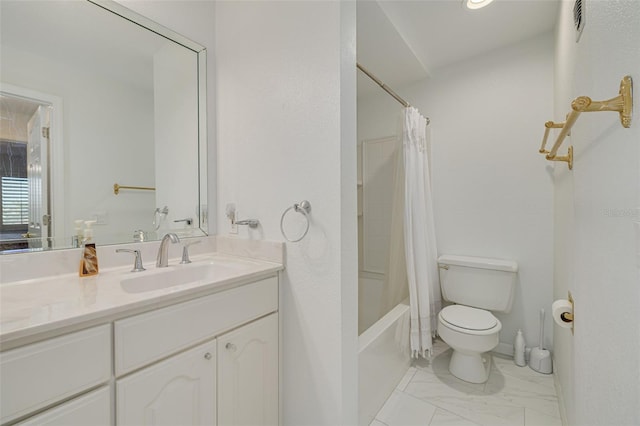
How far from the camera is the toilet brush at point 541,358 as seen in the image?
74.6 inches

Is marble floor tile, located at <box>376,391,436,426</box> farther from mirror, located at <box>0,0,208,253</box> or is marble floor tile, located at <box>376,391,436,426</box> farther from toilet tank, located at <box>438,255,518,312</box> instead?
mirror, located at <box>0,0,208,253</box>

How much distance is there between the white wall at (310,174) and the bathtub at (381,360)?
0.16m

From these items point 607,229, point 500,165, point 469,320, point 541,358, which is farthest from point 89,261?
point 541,358

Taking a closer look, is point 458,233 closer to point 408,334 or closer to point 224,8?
point 408,334

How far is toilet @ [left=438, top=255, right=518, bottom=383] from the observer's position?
5.63 ft

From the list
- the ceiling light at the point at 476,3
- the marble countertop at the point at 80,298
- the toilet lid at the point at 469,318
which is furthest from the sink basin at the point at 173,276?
the ceiling light at the point at 476,3

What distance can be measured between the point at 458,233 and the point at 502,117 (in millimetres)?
992

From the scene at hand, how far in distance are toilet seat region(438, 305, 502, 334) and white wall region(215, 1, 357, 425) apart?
899mm

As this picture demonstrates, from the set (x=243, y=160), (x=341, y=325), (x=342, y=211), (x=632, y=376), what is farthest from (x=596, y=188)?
(x=243, y=160)

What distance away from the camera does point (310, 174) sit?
1230 mm

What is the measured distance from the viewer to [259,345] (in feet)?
3.91

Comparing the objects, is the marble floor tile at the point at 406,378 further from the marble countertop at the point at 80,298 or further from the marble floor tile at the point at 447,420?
the marble countertop at the point at 80,298

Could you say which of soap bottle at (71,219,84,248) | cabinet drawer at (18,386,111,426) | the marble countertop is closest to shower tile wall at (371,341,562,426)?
the marble countertop

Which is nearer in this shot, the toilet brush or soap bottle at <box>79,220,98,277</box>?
soap bottle at <box>79,220,98,277</box>
